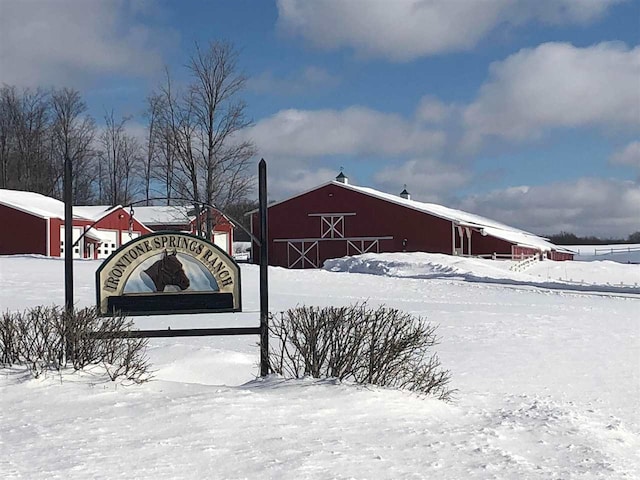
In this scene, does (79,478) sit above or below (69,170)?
below

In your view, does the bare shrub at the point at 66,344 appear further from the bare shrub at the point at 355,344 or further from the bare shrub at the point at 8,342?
the bare shrub at the point at 355,344

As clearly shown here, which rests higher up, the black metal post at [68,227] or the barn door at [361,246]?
the barn door at [361,246]

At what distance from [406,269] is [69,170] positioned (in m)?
27.3

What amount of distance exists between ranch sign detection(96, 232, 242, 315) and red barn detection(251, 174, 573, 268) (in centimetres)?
3596

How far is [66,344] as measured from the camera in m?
7.12

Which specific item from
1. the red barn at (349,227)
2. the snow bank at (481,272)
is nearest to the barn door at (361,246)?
the red barn at (349,227)

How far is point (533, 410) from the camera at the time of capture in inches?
297

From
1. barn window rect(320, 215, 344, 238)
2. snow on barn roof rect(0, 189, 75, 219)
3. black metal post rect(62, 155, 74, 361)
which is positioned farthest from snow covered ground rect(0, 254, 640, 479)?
barn window rect(320, 215, 344, 238)

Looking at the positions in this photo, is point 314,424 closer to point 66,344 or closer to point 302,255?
point 66,344

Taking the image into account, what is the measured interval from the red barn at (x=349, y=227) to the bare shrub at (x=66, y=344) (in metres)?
37.5

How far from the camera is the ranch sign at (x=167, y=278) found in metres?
8.55

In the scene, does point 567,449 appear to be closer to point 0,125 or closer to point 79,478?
point 79,478

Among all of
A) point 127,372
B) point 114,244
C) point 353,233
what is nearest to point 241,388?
point 127,372

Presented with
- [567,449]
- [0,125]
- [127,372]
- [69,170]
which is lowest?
[567,449]
